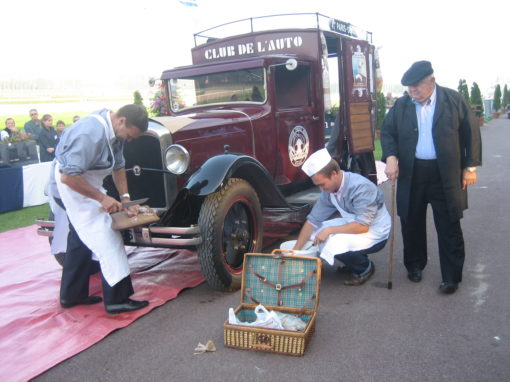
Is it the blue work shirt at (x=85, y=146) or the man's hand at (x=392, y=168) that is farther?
the man's hand at (x=392, y=168)

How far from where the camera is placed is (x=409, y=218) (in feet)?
11.5

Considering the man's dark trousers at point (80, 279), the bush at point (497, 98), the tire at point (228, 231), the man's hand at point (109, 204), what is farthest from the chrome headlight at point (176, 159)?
the bush at point (497, 98)

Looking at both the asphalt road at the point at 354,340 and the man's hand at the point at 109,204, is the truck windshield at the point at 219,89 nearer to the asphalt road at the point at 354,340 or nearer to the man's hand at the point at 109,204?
the asphalt road at the point at 354,340

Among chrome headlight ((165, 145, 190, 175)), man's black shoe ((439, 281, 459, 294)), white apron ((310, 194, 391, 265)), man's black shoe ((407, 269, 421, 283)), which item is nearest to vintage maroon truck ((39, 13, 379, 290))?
chrome headlight ((165, 145, 190, 175))

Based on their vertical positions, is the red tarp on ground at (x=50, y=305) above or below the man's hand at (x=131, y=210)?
below

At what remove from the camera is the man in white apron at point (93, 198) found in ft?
9.35

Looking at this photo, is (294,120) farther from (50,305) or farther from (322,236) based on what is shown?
(50,305)

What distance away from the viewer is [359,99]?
5891 millimetres

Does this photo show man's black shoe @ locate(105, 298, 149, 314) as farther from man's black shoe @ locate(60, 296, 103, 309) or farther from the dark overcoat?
the dark overcoat

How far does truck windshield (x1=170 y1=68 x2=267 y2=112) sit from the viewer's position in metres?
4.69

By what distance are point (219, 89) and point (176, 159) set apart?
1651 mm

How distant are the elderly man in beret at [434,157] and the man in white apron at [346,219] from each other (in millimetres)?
208

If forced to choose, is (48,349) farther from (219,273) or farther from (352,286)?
(352,286)

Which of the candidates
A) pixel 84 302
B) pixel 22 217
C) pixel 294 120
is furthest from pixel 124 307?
pixel 22 217
